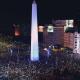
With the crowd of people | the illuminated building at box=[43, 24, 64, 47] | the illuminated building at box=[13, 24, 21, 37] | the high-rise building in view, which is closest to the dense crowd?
the crowd of people

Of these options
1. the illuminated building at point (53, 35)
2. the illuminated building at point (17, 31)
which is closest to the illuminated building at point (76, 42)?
the illuminated building at point (53, 35)

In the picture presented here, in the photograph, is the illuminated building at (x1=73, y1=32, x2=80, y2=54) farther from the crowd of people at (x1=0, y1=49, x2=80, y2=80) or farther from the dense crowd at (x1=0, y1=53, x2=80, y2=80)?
the dense crowd at (x1=0, y1=53, x2=80, y2=80)

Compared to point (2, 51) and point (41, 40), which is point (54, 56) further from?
point (41, 40)

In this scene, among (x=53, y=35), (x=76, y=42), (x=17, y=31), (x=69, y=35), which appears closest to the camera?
(x=76, y=42)

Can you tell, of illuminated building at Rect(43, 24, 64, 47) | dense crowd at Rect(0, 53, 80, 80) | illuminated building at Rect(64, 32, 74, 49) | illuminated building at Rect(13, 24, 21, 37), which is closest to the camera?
dense crowd at Rect(0, 53, 80, 80)

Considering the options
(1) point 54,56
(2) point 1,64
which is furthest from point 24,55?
(2) point 1,64

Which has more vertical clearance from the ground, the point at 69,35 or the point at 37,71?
the point at 69,35

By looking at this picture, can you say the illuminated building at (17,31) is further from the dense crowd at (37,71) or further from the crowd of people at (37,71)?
the dense crowd at (37,71)

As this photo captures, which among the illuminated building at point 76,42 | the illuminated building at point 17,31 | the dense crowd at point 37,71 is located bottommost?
the dense crowd at point 37,71

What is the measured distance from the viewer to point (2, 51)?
29.6 m

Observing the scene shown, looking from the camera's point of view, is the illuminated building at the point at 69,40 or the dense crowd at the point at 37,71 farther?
the illuminated building at the point at 69,40

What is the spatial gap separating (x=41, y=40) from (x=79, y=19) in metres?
5.39

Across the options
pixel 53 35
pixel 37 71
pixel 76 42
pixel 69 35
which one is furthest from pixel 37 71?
pixel 53 35

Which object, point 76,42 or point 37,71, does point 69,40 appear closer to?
point 76,42
